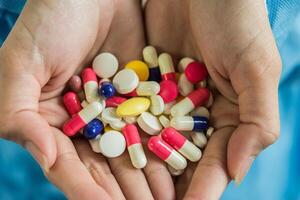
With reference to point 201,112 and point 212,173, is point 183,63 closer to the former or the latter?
point 201,112

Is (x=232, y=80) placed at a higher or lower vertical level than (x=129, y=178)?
higher

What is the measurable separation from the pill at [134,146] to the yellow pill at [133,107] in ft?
0.09

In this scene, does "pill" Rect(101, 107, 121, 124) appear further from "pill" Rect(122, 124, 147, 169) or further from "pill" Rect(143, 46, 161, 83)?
"pill" Rect(143, 46, 161, 83)

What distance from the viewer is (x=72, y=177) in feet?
2.94

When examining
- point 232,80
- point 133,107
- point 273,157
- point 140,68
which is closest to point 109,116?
point 133,107

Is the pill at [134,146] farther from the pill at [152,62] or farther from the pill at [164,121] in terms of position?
the pill at [152,62]

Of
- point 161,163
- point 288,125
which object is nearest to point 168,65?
point 161,163

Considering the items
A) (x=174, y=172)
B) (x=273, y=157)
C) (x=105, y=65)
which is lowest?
(x=273, y=157)

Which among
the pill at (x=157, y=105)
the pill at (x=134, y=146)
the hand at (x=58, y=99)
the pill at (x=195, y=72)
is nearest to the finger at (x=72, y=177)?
the hand at (x=58, y=99)

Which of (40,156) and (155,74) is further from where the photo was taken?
(155,74)

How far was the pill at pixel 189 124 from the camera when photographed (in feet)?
3.48

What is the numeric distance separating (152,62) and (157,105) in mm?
146

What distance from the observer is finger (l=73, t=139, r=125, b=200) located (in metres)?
0.94

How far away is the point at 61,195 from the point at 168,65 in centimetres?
38
